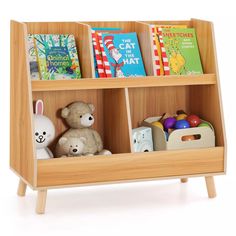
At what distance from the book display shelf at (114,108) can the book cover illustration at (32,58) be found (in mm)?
76

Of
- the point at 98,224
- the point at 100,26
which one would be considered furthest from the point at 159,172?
the point at 100,26

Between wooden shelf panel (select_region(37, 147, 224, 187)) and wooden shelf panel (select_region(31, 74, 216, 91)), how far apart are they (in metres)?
0.38

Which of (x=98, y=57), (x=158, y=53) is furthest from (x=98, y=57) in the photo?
(x=158, y=53)

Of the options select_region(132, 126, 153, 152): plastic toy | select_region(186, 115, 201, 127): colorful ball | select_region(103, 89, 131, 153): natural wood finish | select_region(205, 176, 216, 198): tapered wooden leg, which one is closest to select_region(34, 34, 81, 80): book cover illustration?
select_region(103, 89, 131, 153): natural wood finish

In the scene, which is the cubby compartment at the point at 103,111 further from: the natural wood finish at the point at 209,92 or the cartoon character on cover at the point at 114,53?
the natural wood finish at the point at 209,92

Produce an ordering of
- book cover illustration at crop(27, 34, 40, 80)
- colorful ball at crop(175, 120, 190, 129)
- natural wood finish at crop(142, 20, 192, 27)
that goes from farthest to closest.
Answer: natural wood finish at crop(142, 20, 192, 27) → colorful ball at crop(175, 120, 190, 129) → book cover illustration at crop(27, 34, 40, 80)

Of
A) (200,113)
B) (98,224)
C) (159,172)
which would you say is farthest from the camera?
(200,113)

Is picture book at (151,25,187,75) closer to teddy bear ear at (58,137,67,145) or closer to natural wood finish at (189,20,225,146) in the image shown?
natural wood finish at (189,20,225,146)

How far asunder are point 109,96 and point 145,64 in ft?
0.91

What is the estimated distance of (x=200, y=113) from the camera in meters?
5.30

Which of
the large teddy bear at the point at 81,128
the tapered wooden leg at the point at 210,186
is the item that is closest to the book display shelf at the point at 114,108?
the tapered wooden leg at the point at 210,186

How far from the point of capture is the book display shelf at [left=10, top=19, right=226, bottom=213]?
187 inches

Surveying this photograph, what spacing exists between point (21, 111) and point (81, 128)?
1.33 ft

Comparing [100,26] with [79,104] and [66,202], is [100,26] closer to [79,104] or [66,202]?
[79,104]
